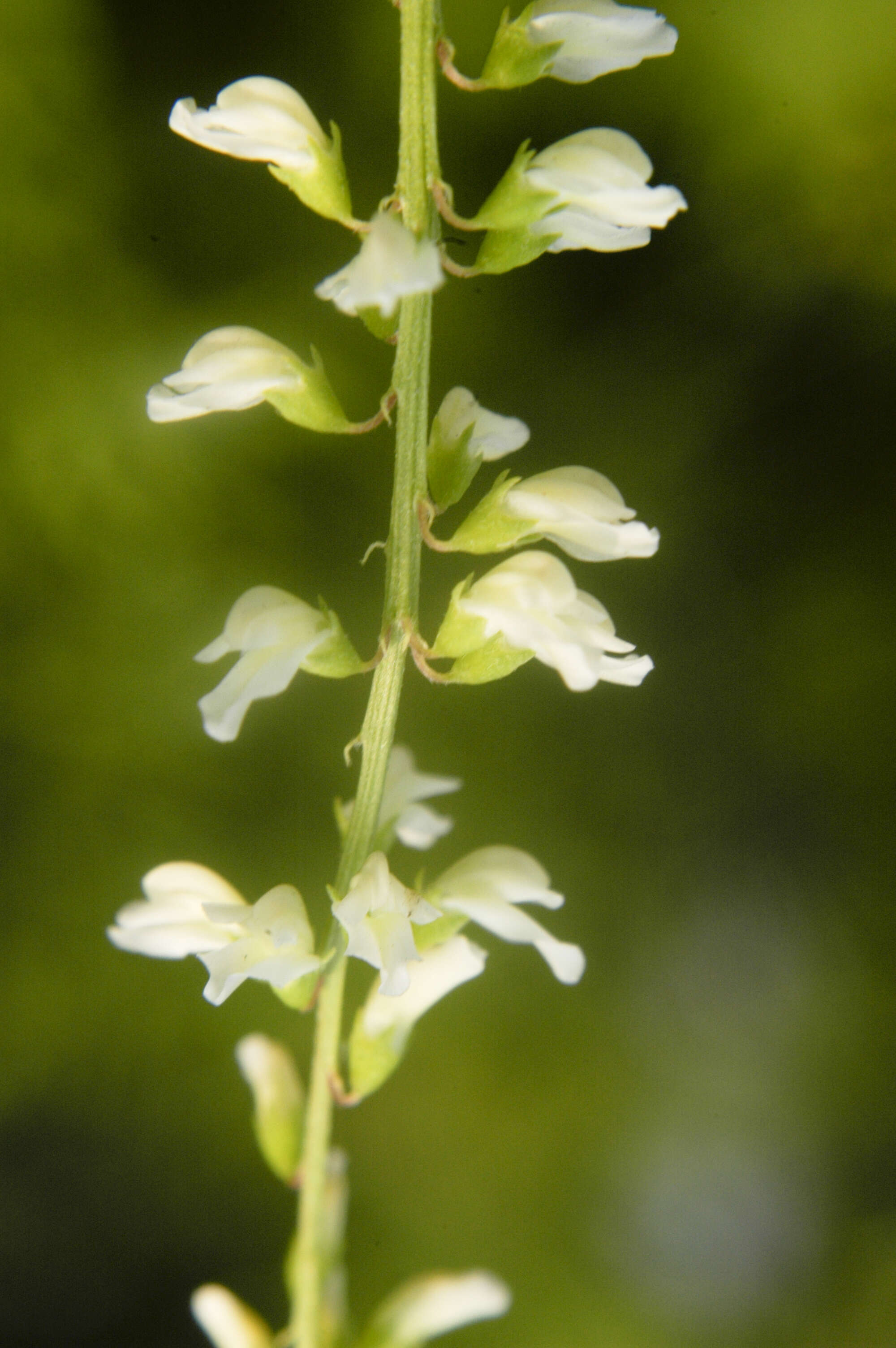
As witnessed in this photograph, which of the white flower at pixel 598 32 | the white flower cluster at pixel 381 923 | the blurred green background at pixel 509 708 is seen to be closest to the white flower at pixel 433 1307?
the white flower cluster at pixel 381 923

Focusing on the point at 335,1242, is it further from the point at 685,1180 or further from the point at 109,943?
the point at 685,1180

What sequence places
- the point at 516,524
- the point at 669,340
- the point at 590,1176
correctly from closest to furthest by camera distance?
the point at 516,524 → the point at 669,340 → the point at 590,1176

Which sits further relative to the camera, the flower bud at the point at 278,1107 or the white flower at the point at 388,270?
the flower bud at the point at 278,1107

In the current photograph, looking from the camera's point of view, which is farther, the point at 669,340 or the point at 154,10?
the point at 669,340

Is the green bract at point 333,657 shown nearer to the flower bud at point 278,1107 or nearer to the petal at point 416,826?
the petal at point 416,826

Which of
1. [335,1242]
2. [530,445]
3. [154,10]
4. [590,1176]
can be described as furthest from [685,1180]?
[154,10]

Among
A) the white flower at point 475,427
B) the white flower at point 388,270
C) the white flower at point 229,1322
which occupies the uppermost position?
the white flower at point 475,427
